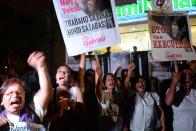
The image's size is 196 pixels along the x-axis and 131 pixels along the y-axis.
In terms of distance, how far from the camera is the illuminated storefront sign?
930 cm

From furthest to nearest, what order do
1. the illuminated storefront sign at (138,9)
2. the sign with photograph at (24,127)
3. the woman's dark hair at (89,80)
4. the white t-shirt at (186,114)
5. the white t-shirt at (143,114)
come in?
the illuminated storefront sign at (138,9) < the woman's dark hair at (89,80) < the white t-shirt at (143,114) < the white t-shirt at (186,114) < the sign with photograph at (24,127)

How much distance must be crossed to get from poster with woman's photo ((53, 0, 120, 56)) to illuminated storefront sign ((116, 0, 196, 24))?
181 inches

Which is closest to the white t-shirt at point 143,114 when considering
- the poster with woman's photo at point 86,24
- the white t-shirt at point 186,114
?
the white t-shirt at point 186,114

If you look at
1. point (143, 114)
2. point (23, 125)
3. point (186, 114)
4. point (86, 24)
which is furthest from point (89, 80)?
point (23, 125)

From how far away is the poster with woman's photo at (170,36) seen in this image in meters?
5.50

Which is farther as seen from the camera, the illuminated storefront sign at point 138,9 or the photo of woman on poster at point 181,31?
the illuminated storefront sign at point 138,9

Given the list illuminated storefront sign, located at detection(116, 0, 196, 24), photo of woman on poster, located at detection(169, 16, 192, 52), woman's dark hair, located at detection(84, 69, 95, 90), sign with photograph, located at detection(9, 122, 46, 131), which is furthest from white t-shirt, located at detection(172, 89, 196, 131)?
illuminated storefront sign, located at detection(116, 0, 196, 24)

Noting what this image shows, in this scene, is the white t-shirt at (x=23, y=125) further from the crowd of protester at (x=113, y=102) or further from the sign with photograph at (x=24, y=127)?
the crowd of protester at (x=113, y=102)

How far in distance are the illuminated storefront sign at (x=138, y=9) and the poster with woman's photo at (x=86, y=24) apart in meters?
4.60

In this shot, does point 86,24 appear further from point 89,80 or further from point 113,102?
point 113,102

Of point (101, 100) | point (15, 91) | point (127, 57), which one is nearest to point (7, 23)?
point (127, 57)

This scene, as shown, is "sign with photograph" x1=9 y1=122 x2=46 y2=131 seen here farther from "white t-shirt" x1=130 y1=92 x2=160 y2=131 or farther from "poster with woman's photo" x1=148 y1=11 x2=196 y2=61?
"poster with woman's photo" x1=148 y1=11 x2=196 y2=61

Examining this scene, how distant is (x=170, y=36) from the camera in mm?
5668

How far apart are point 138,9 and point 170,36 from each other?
14.6 ft
